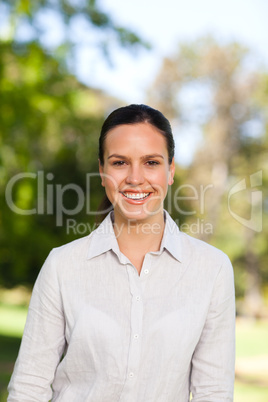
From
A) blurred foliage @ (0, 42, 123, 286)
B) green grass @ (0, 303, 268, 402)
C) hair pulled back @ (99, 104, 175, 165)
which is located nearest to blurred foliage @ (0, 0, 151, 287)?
blurred foliage @ (0, 42, 123, 286)

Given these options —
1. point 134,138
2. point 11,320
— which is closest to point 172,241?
point 134,138

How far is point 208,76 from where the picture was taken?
21.9m

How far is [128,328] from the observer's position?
171 centimetres

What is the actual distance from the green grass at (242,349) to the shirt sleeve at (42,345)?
668cm

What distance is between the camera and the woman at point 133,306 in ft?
5.56

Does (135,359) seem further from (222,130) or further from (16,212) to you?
(222,130)

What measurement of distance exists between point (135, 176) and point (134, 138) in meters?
0.13

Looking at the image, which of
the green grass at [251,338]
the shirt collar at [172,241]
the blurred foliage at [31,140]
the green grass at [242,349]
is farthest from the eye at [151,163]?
the green grass at [251,338]

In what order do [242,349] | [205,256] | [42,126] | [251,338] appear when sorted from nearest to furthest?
[205,256] → [42,126] → [242,349] → [251,338]

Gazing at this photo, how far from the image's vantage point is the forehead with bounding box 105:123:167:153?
72.2 inches

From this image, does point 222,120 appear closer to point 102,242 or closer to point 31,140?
point 31,140

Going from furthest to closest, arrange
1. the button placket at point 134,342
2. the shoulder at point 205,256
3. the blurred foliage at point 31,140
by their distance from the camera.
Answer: the blurred foliage at point 31,140 < the shoulder at point 205,256 < the button placket at point 134,342

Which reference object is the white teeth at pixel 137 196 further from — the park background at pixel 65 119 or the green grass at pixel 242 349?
the green grass at pixel 242 349

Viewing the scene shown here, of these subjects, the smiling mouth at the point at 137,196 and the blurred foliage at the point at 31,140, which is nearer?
the smiling mouth at the point at 137,196
